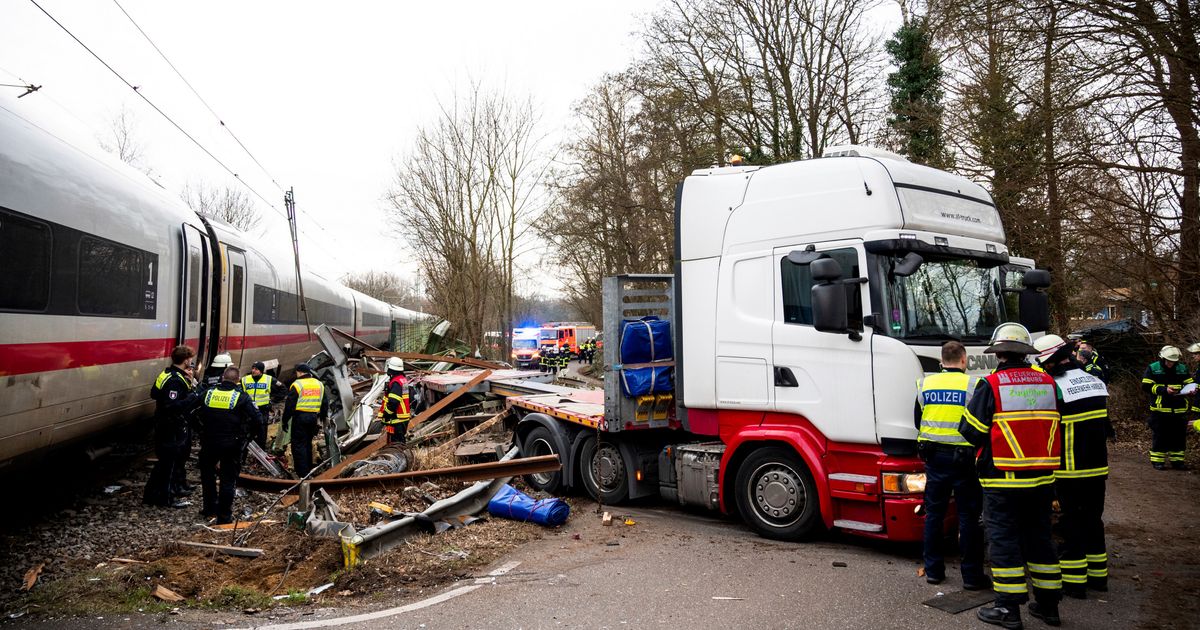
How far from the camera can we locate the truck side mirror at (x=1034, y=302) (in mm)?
6152

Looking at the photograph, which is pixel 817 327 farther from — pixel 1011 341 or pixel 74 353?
pixel 74 353

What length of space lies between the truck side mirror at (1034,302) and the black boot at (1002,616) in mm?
2666

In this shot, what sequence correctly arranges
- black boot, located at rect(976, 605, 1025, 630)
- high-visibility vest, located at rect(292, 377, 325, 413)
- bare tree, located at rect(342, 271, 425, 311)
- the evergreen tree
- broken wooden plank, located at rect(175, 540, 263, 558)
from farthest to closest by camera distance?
bare tree, located at rect(342, 271, 425, 311) → the evergreen tree → high-visibility vest, located at rect(292, 377, 325, 413) → broken wooden plank, located at rect(175, 540, 263, 558) → black boot, located at rect(976, 605, 1025, 630)

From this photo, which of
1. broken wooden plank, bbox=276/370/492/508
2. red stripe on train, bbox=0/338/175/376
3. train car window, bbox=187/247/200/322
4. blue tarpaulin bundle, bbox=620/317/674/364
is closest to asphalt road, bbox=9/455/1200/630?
blue tarpaulin bundle, bbox=620/317/674/364

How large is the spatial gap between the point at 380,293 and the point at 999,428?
2941 inches

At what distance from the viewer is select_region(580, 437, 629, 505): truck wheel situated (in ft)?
25.7

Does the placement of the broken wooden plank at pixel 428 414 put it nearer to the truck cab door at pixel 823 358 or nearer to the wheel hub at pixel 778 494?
the wheel hub at pixel 778 494

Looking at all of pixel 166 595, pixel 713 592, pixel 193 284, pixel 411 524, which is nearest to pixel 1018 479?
pixel 713 592

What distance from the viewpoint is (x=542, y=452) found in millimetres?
8930

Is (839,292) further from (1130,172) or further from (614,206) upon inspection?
(614,206)

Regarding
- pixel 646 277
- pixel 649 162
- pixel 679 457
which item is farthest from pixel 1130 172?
pixel 649 162

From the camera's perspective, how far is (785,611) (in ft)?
15.5

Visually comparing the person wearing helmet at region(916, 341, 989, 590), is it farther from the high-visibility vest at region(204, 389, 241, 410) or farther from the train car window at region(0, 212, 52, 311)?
the train car window at region(0, 212, 52, 311)

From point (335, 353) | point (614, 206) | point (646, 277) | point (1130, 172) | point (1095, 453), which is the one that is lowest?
point (1095, 453)
